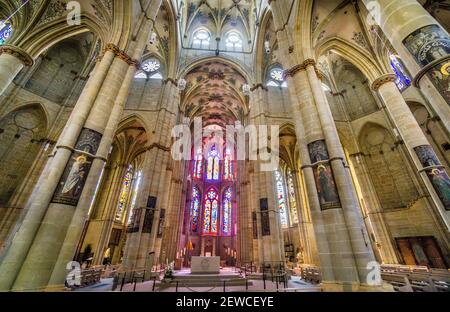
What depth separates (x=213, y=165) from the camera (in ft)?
104

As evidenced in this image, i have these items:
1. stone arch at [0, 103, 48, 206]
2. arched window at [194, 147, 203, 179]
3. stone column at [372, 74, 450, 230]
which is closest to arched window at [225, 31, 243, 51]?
stone column at [372, 74, 450, 230]

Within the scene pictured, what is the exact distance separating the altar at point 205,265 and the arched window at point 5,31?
54.7 ft

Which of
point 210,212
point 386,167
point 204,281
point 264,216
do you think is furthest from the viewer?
point 210,212

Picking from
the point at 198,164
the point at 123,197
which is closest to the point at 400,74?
the point at 198,164

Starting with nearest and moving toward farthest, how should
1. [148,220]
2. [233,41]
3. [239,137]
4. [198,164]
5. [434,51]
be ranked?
1. [434,51]
2. [148,220]
3. [233,41]
4. [239,137]
5. [198,164]

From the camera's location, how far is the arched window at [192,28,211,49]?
1872 cm

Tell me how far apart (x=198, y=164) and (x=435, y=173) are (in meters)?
26.9

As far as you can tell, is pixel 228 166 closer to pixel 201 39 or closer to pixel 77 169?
pixel 201 39

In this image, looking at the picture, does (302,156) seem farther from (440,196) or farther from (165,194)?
(165,194)

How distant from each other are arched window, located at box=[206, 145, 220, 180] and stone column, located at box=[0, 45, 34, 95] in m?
23.9

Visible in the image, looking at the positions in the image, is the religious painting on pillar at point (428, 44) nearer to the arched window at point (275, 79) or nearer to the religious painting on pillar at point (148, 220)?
the religious painting on pillar at point (148, 220)

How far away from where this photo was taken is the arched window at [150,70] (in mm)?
16591

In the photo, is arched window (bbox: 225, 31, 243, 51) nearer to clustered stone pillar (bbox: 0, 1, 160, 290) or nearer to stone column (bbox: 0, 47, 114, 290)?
clustered stone pillar (bbox: 0, 1, 160, 290)

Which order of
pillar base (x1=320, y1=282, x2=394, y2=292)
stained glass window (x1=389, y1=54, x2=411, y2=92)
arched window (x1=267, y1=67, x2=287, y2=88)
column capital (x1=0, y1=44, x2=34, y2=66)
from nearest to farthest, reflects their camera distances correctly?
pillar base (x1=320, y1=282, x2=394, y2=292) < column capital (x1=0, y1=44, x2=34, y2=66) < stained glass window (x1=389, y1=54, x2=411, y2=92) < arched window (x1=267, y1=67, x2=287, y2=88)
